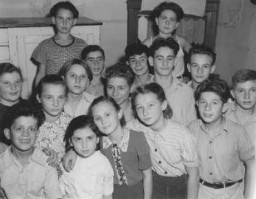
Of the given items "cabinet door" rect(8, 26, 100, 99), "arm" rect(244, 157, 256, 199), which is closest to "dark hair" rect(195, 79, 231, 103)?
"arm" rect(244, 157, 256, 199)

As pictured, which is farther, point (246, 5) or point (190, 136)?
point (246, 5)

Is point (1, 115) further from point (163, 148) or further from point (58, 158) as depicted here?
point (163, 148)

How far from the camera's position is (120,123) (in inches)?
80.8

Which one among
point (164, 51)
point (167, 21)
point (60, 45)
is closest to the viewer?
point (164, 51)

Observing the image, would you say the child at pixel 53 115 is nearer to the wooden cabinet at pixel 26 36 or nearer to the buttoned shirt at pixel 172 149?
the buttoned shirt at pixel 172 149

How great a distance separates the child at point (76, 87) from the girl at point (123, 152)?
39 centimetres

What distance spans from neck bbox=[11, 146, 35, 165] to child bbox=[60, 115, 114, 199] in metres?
0.24

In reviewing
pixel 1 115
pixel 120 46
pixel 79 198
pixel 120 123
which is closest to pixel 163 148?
pixel 120 123

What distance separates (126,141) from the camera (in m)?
1.96

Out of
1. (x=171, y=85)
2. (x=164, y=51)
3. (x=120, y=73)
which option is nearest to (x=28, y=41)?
(x=120, y=73)

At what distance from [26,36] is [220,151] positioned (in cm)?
258

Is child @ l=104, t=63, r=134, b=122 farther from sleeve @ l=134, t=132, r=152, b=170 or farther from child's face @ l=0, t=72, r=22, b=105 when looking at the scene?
child's face @ l=0, t=72, r=22, b=105

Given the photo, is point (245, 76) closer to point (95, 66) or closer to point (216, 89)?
point (216, 89)

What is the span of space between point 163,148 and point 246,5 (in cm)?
293
